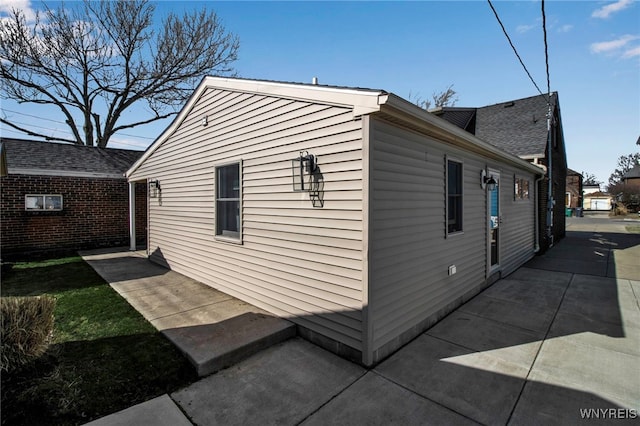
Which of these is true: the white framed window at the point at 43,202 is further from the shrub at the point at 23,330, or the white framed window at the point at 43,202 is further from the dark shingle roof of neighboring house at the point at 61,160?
the shrub at the point at 23,330

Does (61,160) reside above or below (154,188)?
above

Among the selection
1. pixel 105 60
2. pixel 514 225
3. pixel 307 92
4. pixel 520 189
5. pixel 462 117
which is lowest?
pixel 514 225

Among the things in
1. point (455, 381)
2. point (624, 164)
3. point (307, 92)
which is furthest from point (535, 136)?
point (624, 164)

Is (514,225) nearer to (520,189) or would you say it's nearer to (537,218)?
(520,189)

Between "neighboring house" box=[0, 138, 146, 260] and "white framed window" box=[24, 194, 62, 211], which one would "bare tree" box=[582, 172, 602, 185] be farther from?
"white framed window" box=[24, 194, 62, 211]

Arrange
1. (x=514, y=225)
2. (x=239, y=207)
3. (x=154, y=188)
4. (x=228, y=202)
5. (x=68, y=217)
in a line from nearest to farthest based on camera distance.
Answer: (x=239, y=207)
(x=228, y=202)
(x=514, y=225)
(x=154, y=188)
(x=68, y=217)

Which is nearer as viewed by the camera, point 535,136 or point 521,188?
point 521,188

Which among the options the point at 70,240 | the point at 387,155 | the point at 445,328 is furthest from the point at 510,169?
the point at 70,240

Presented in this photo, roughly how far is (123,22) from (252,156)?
57.2 feet

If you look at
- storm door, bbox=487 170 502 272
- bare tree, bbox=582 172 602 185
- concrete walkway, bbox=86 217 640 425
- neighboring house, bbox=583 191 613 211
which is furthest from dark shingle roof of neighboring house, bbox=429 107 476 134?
bare tree, bbox=582 172 602 185

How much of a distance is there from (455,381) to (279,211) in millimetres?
2697

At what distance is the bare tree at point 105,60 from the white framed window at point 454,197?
17232 millimetres

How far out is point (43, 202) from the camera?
910 centimetres

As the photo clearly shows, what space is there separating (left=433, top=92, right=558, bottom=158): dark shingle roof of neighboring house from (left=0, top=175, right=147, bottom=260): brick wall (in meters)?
11.2
